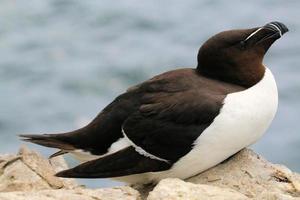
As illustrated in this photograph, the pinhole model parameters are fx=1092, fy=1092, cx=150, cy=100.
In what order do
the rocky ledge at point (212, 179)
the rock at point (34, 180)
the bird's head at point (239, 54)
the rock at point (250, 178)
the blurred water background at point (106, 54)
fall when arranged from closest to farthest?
the rock at point (34, 180), the rocky ledge at point (212, 179), the rock at point (250, 178), the bird's head at point (239, 54), the blurred water background at point (106, 54)

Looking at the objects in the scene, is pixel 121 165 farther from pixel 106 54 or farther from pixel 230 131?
pixel 106 54

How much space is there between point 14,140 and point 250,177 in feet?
25.6

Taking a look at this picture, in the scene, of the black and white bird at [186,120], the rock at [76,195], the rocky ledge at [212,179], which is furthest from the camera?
the black and white bird at [186,120]

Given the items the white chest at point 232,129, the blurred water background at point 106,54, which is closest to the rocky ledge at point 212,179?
the white chest at point 232,129

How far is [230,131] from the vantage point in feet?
20.5

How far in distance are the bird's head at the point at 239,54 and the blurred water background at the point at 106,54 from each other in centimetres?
580

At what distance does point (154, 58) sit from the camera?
51.0ft

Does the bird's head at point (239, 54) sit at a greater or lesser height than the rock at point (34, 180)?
A: greater

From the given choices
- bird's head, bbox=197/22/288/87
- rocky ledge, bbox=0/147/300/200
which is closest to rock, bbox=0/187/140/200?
rocky ledge, bbox=0/147/300/200

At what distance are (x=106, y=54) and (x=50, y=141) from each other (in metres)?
9.16

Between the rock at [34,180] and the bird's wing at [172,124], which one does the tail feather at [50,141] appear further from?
the bird's wing at [172,124]

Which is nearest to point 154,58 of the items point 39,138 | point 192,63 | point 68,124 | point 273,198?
point 192,63

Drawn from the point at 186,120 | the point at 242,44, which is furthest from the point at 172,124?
the point at 242,44

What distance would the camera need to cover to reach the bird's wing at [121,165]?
6344mm
